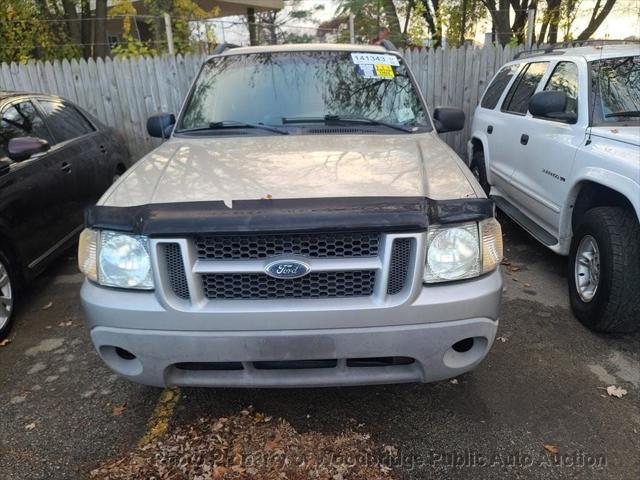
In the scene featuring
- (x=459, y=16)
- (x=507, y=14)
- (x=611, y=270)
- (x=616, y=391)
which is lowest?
(x=616, y=391)

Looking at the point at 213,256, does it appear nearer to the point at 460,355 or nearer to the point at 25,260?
the point at 460,355

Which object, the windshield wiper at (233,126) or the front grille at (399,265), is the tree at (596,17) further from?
the front grille at (399,265)

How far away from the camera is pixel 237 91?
367cm

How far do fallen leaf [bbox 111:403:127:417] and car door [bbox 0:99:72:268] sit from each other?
170cm

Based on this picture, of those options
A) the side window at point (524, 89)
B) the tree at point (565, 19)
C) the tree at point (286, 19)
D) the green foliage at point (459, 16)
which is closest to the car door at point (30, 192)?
the side window at point (524, 89)

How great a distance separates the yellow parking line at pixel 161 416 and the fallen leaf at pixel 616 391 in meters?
2.53

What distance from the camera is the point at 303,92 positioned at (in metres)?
3.61

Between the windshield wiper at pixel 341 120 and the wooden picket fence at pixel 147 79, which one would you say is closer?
the windshield wiper at pixel 341 120

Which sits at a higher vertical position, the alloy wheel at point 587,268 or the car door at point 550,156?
the car door at point 550,156

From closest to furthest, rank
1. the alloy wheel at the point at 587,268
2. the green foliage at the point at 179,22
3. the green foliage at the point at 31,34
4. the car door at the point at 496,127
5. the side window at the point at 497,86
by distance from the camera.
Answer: the alloy wheel at the point at 587,268
the car door at the point at 496,127
the side window at the point at 497,86
the green foliage at the point at 31,34
the green foliage at the point at 179,22

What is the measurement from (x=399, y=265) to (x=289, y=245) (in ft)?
1.61

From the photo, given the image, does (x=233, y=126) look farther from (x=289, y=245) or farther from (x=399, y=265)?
(x=399, y=265)

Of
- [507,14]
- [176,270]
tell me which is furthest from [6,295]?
[507,14]

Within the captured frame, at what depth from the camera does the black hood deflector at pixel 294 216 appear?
2.06 metres
